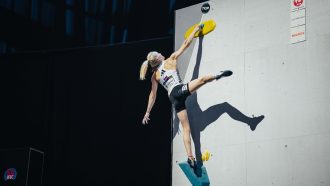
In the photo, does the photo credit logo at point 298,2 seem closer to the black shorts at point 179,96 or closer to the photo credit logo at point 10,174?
the black shorts at point 179,96

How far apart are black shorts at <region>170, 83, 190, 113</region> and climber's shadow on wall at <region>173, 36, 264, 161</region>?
29 centimetres

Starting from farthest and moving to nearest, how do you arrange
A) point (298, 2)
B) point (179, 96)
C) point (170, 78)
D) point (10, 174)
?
point (10, 174), point (170, 78), point (179, 96), point (298, 2)

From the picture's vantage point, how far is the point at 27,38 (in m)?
8.49

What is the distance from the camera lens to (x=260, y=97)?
5684 millimetres

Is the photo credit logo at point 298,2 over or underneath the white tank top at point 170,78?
over

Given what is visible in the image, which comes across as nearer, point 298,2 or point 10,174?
point 298,2

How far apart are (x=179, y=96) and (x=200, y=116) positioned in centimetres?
43

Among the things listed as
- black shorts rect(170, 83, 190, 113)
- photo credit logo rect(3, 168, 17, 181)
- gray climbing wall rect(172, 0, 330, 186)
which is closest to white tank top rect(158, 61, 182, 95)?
black shorts rect(170, 83, 190, 113)

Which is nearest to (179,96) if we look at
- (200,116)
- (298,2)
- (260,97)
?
(200,116)

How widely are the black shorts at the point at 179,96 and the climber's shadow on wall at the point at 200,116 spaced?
0.29 meters

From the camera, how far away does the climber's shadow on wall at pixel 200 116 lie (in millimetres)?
5736

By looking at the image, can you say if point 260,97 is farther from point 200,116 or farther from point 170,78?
point 170,78

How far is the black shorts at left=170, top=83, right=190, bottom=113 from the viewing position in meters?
5.89

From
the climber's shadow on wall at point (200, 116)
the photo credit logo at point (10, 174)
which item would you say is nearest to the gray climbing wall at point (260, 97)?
the climber's shadow on wall at point (200, 116)
